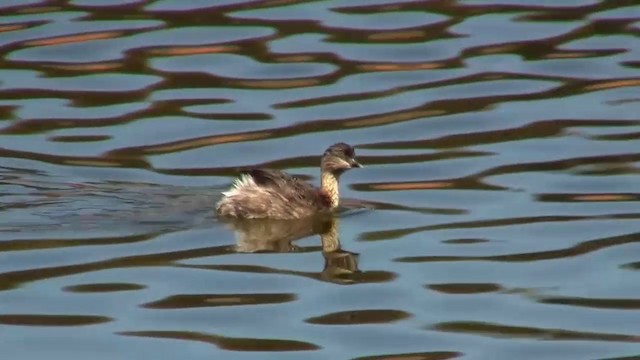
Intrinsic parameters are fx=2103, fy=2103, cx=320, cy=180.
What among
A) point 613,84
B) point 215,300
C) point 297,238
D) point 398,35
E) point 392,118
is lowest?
point 297,238

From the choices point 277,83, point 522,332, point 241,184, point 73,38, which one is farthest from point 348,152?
point 73,38

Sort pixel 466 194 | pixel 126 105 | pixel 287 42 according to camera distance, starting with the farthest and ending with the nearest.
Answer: pixel 287 42 → pixel 126 105 → pixel 466 194

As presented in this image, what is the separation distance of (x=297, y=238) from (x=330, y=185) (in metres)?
0.71

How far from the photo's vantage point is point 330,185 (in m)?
14.8

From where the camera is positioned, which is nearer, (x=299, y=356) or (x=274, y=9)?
(x=299, y=356)

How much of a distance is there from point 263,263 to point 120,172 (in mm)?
2523

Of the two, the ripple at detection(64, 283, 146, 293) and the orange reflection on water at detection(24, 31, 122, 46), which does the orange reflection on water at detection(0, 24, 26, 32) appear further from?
the ripple at detection(64, 283, 146, 293)

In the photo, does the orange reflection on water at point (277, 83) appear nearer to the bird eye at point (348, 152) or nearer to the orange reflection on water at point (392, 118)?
the orange reflection on water at point (392, 118)

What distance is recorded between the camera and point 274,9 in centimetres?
1920

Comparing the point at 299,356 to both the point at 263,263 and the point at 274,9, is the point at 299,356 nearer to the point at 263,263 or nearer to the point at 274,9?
the point at 263,263

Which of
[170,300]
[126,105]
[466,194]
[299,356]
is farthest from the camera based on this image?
[126,105]

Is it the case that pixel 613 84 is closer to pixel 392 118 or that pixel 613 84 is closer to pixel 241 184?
pixel 392 118

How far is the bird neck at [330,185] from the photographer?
1477 centimetres

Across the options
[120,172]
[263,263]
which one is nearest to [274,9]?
[120,172]
